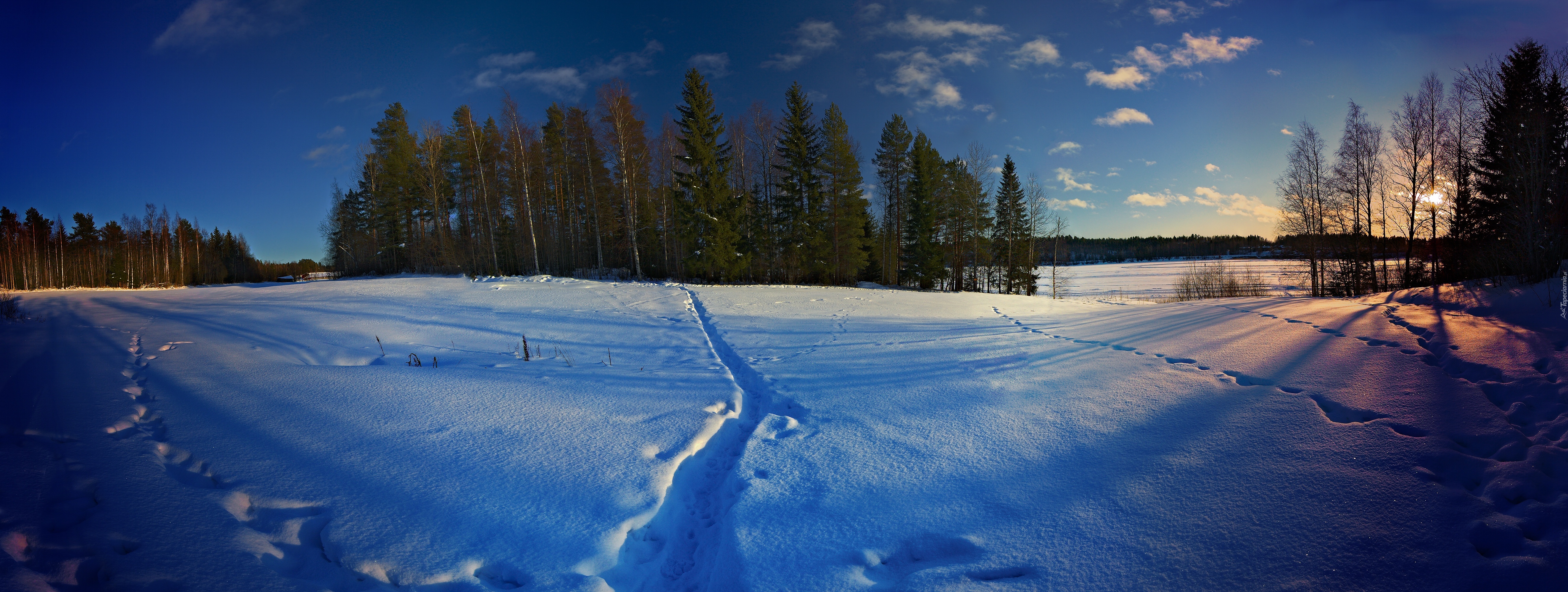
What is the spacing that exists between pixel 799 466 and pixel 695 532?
2.72 feet

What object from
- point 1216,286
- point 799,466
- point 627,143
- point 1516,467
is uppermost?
point 627,143

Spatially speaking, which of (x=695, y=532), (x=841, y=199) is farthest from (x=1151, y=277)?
(x=695, y=532)

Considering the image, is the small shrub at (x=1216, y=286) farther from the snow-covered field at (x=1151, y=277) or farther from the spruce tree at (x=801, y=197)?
the spruce tree at (x=801, y=197)

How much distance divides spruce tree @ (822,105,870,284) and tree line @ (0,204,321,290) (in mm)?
33248

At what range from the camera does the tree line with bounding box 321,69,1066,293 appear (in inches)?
859

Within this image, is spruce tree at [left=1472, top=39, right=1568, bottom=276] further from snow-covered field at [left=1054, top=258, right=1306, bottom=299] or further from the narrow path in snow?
the narrow path in snow

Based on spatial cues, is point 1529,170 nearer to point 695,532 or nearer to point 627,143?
point 695,532

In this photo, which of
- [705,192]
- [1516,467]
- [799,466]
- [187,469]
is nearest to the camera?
[1516,467]

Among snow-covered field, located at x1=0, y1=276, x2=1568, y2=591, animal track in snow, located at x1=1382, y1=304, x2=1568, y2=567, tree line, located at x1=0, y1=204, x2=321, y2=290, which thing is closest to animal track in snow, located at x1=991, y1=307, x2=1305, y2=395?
snow-covered field, located at x1=0, y1=276, x2=1568, y2=591

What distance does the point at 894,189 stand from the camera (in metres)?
27.7

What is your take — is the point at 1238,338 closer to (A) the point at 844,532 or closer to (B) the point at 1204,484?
(B) the point at 1204,484

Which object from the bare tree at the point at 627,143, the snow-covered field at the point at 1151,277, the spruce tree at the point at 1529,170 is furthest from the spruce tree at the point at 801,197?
the spruce tree at the point at 1529,170

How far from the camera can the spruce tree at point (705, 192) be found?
20812 mm

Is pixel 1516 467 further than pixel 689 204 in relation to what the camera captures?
No
